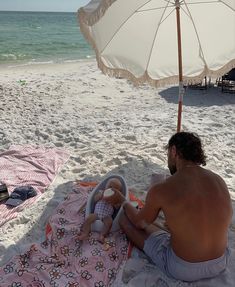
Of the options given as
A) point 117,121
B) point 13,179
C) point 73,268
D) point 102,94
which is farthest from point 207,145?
point 102,94

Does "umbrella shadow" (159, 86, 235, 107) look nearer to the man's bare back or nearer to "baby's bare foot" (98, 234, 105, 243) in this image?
"baby's bare foot" (98, 234, 105, 243)

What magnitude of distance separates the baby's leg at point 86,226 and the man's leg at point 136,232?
27cm

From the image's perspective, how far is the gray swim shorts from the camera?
256 cm

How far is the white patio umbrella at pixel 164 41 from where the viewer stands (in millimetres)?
3953

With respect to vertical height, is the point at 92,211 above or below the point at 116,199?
below

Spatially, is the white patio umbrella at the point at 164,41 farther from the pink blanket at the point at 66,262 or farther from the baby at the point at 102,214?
the pink blanket at the point at 66,262

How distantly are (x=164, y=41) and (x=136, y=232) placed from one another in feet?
7.59

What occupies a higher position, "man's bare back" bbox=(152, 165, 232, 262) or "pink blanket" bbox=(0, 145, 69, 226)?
"man's bare back" bbox=(152, 165, 232, 262)

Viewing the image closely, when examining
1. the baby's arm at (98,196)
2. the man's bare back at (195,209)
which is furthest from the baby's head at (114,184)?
the man's bare back at (195,209)

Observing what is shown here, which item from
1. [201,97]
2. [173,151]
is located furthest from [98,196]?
[201,97]

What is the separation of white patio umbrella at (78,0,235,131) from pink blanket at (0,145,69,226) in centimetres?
143

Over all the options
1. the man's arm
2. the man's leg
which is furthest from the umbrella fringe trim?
the man's leg

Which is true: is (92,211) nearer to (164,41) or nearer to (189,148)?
(189,148)

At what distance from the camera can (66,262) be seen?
9.31 ft
